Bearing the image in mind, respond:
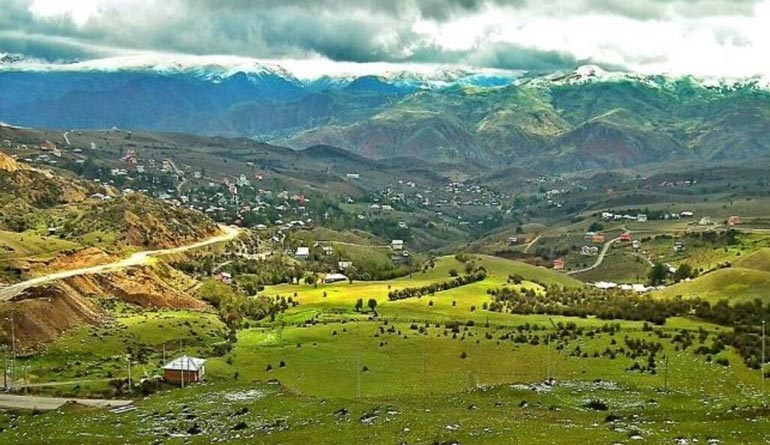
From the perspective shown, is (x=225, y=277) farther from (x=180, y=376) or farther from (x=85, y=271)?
(x=180, y=376)

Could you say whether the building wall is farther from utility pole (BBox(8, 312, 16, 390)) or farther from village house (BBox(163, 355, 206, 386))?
→ utility pole (BBox(8, 312, 16, 390))

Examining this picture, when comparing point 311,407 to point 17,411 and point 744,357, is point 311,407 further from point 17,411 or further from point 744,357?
point 744,357

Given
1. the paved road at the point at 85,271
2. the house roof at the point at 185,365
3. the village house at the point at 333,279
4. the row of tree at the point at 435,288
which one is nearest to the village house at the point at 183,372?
the house roof at the point at 185,365

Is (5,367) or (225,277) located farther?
(225,277)

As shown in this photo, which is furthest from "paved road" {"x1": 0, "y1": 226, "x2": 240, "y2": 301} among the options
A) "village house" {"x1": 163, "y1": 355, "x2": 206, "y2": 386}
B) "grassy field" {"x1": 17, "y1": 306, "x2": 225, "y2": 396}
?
"village house" {"x1": 163, "y1": 355, "x2": 206, "y2": 386}

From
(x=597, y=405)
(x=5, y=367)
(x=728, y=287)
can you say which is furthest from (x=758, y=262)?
(x=5, y=367)

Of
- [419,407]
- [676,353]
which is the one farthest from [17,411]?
[676,353]
